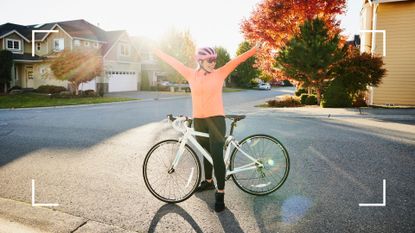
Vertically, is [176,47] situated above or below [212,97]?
above

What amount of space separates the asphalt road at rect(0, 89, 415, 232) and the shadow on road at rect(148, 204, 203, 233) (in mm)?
12

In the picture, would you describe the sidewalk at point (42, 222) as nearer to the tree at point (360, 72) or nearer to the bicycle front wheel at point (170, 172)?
the bicycle front wheel at point (170, 172)

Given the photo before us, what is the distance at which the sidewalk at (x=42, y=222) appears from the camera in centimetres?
337

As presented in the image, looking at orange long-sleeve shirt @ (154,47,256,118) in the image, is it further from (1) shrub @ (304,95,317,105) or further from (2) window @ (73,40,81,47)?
(2) window @ (73,40,81,47)

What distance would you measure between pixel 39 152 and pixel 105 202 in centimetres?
383

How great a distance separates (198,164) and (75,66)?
2734cm

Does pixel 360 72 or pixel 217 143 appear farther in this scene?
pixel 360 72

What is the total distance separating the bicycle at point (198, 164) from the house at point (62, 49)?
33540 millimetres

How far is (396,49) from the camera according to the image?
16.8 meters

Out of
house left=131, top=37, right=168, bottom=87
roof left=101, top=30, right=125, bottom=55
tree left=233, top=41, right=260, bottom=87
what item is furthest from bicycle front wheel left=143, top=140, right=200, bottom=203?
tree left=233, top=41, right=260, bottom=87

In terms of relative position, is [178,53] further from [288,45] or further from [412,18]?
[412,18]

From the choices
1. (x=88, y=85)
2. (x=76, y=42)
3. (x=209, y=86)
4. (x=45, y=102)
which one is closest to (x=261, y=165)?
(x=209, y=86)

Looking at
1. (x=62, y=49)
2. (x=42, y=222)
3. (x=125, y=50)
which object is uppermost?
(x=125, y=50)

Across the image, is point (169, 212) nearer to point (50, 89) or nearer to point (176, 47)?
point (50, 89)
